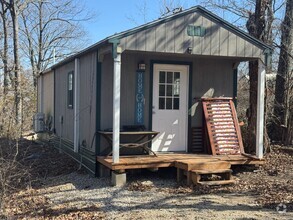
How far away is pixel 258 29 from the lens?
955 cm

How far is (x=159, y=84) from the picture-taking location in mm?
8469

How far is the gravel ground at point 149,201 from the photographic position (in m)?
5.12

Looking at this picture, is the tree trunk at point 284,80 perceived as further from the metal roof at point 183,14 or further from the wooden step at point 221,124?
the metal roof at point 183,14

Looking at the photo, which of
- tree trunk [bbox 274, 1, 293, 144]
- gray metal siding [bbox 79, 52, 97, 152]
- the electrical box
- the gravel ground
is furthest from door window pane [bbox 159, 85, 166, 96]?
the electrical box

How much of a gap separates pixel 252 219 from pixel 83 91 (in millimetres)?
5250

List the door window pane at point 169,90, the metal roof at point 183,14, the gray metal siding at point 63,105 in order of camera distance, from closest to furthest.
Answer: the metal roof at point 183,14 → the door window pane at point 169,90 → the gray metal siding at point 63,105

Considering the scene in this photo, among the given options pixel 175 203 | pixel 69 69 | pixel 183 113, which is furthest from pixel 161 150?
pixel 69 69

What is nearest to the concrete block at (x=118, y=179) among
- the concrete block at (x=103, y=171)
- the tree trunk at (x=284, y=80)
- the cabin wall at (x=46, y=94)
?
the concrete block at (x=103, y=171)

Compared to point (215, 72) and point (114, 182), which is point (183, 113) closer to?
point (215, 72)

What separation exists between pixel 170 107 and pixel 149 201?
3.17 meters

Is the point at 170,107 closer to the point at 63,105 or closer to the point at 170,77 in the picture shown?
the point at 170,77

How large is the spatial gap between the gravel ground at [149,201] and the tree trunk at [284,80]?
5.09 m

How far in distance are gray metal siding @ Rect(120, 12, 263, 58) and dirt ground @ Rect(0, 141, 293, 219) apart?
251cm

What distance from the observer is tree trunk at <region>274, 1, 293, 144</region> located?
10961 millimetres
